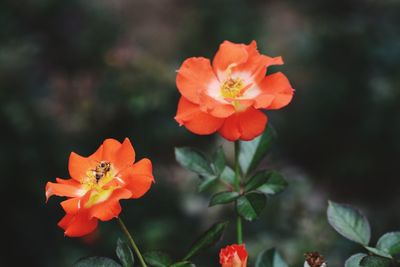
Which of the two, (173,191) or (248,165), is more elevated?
(248,165)

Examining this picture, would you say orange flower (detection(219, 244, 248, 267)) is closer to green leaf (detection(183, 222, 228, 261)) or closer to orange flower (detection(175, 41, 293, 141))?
green leaf (detection(183, 222, 228, 261))

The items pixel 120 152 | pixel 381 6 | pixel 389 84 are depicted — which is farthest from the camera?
pixel 381 6

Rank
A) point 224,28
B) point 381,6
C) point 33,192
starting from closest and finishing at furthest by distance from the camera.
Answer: point 33,192 < point 381,6 < point 224,28

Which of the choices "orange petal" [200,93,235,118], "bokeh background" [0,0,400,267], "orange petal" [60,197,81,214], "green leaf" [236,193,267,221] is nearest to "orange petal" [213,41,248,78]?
"orange petal" [200,93,235,118]

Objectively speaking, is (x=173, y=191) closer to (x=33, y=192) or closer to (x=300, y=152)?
(x=33, y=192)

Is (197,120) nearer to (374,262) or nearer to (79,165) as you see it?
(79,165)

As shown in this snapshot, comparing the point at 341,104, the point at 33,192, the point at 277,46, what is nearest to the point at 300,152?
the point at 341,104

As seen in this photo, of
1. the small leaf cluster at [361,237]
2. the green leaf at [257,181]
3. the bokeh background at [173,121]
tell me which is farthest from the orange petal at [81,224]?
the bokeh background at [173,121]
